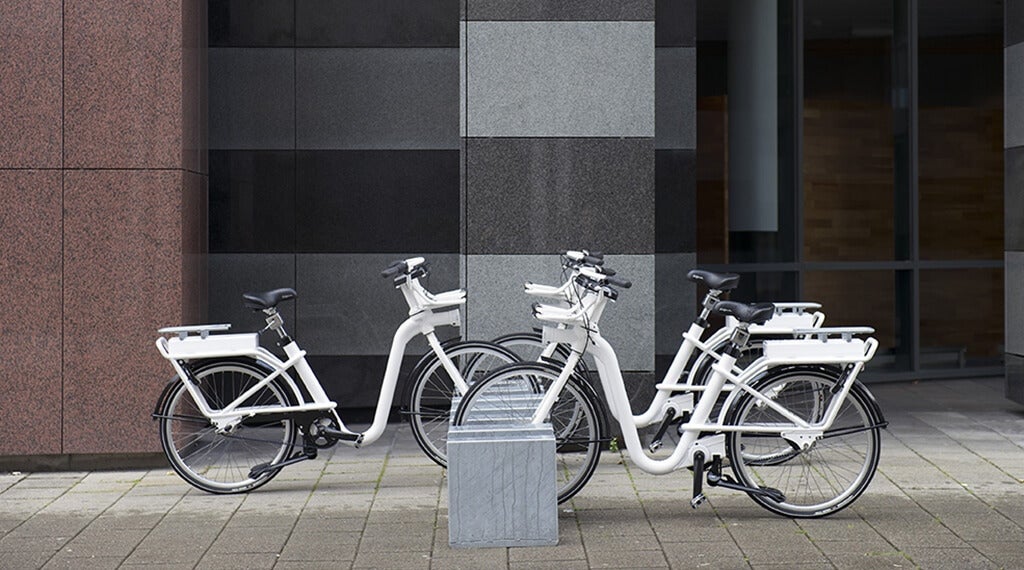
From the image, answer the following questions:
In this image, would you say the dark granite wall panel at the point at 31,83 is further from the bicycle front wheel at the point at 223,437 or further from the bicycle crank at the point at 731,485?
the bicycle crank at the point at 731,485

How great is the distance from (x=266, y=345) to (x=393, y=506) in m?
3.38

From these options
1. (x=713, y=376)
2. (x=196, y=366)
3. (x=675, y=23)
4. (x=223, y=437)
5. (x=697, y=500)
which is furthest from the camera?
(x=675, y=23)

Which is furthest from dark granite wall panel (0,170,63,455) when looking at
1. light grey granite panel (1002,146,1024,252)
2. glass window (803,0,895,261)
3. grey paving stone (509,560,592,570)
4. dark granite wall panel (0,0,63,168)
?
light grey granite panel (1002,146,1024,252)

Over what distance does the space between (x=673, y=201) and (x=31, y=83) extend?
475cm

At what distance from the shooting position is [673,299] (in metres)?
10.8

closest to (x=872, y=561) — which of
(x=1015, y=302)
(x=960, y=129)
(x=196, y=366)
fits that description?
(x=196, y=366)

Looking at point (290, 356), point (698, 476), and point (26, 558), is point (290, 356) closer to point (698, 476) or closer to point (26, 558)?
point (26, 558)

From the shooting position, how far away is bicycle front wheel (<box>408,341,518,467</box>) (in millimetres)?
8148

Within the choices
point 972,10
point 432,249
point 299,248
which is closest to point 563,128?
point 432,249

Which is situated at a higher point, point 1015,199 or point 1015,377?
point 1015,199

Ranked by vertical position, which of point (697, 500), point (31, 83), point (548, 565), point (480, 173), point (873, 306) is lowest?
point (548, 565)

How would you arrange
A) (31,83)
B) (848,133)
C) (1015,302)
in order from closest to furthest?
(31,83) < (1015,302) < (848,133)

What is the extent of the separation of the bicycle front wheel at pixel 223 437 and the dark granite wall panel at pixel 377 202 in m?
2.41

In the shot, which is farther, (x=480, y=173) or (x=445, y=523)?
(x=480, y=173)
